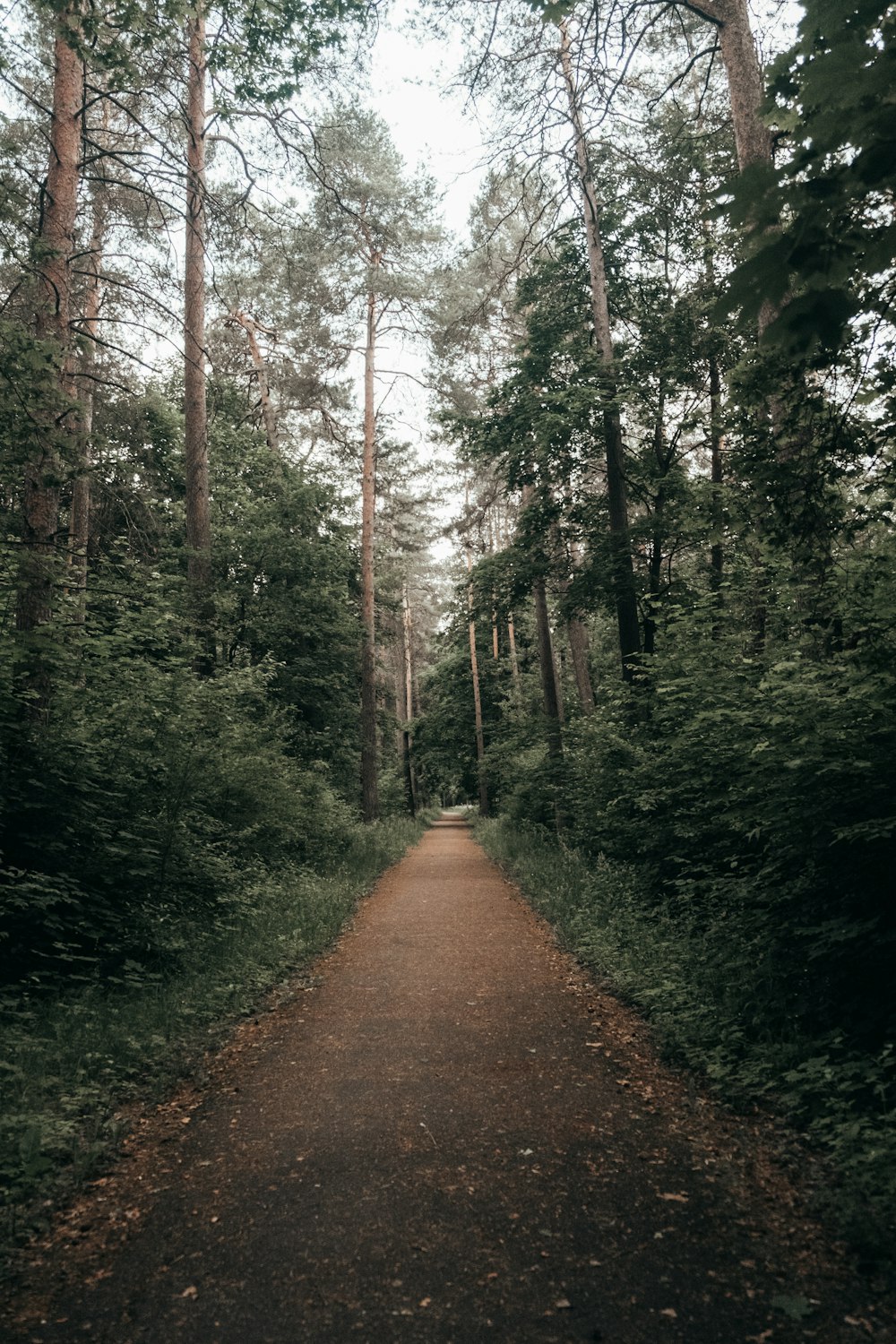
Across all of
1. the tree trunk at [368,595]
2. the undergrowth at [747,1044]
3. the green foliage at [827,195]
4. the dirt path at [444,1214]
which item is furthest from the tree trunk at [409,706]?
the green foliage at [827,195]

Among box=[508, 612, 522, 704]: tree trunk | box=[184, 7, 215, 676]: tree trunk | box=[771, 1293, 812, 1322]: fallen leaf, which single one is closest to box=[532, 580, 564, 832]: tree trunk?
box=[184, 7, 215, 676]: tree trunk

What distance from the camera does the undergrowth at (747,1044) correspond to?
9.57ft

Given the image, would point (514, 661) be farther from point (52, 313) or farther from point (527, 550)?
point (52, 313)

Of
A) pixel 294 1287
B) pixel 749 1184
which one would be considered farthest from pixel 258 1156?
pixel 749 1184

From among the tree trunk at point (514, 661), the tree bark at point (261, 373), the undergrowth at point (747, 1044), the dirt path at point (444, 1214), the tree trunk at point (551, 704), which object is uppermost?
the tree bark at point (261, 373)

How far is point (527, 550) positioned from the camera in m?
14.4

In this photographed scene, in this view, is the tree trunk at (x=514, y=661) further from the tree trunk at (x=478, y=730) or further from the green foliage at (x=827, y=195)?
the green foliage at (x=827, y=195)

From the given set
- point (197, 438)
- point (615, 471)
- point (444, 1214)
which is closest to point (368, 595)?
point (197, 438)

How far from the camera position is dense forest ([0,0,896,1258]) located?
153 inches

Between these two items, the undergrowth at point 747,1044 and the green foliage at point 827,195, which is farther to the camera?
the undergrowth at point 747,1044

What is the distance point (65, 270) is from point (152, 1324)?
28.4ft

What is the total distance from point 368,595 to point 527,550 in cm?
665

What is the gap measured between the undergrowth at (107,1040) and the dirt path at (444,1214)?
0.23 metres

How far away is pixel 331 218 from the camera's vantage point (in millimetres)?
13562
